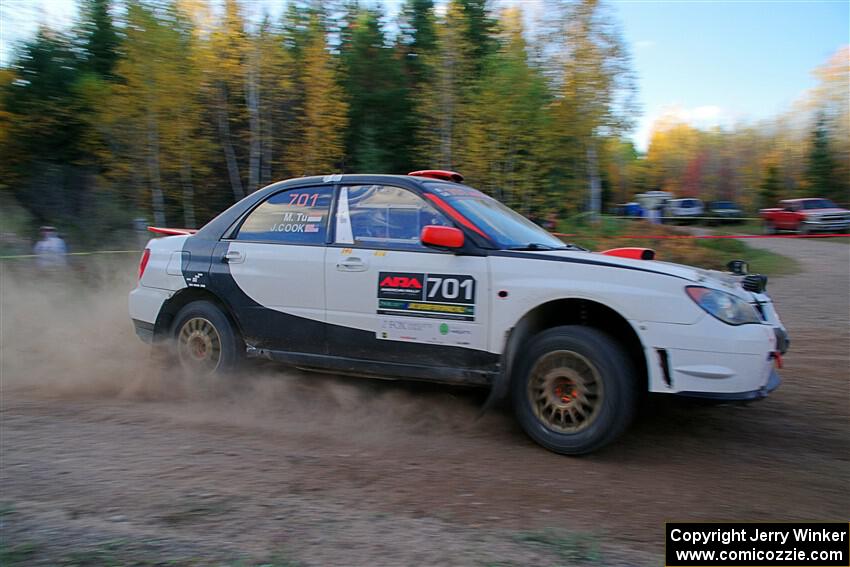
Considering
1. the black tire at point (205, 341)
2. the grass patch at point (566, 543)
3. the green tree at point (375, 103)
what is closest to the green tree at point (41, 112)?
the green tree at point (375, 103)

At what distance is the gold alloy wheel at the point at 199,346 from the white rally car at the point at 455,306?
14 millimetres

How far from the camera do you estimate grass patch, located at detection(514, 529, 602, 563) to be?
3.18m

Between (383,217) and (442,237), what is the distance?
2.46 ft

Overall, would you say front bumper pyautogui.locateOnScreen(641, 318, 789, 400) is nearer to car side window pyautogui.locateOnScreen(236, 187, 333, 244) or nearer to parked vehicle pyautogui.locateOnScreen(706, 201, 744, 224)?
car side window pyautogui.locateOnScreen(236, 187, 333, 244)

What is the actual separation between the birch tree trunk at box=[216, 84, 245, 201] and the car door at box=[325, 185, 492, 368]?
20.0 meters

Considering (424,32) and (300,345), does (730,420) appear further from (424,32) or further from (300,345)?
(424,32)

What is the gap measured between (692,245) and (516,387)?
1292 cm

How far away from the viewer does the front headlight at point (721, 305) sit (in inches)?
170

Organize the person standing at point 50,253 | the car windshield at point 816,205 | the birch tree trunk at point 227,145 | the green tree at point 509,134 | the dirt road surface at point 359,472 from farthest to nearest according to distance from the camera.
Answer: the car windshield at point 816,205 < the birch tree trunk at point 227,145 < the green tree at point 509,134 < the person standing at point 50,253 < the dirt road surface at point 359,472

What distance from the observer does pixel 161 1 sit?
2072 centimetres

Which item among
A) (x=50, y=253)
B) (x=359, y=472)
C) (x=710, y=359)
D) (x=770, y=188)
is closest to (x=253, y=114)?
(x=50, y=253)

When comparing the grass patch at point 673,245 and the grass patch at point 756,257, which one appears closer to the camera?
the grass patch at point 673,245

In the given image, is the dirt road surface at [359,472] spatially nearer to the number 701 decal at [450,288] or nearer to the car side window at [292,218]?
the number 701 decal at [450,288]

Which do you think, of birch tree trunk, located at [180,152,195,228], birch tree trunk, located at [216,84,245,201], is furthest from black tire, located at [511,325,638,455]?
birch tree trunk, located at [216,84,245,201]
